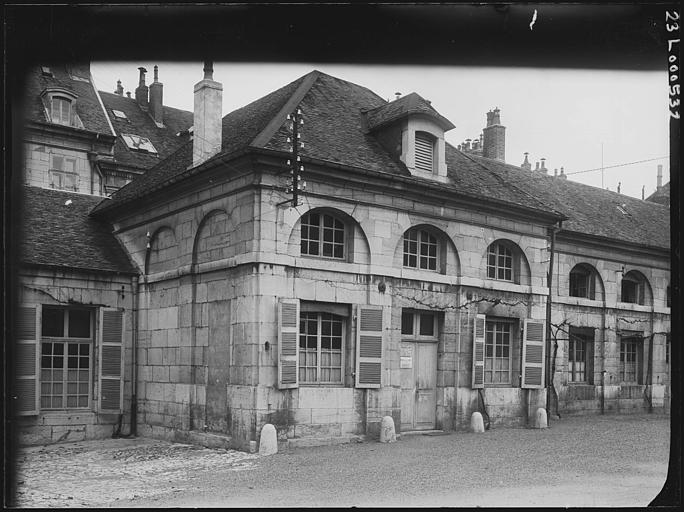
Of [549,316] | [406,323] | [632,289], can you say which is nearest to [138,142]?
[406,323]

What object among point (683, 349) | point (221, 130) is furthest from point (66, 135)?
point (683, 349)

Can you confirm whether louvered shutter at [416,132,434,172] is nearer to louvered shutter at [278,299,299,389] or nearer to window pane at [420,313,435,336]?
window pane at [420,313,435,336]

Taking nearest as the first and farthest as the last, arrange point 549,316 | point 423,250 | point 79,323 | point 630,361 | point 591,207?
point 79,323 < point 423,250 < point 549,316 < point 630,361 < point 591,207

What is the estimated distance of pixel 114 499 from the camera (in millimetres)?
8703

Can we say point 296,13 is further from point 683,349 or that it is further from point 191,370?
point 191,370

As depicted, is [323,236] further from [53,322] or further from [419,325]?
[53,322]

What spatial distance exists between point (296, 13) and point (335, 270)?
6.04 meters

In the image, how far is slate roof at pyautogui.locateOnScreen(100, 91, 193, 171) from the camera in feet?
65.3

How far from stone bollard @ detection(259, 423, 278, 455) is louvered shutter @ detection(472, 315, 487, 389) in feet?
15.9

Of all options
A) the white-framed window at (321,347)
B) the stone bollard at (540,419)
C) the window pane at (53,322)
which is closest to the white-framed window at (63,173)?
the window pane at (53,322)

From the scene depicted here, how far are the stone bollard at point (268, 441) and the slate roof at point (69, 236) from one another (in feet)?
16.6

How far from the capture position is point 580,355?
19.8m

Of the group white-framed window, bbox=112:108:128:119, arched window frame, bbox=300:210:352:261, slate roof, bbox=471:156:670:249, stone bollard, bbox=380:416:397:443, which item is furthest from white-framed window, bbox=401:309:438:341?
white-framed window, bbox=112:108:128:119

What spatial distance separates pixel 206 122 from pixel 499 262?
263 inches
